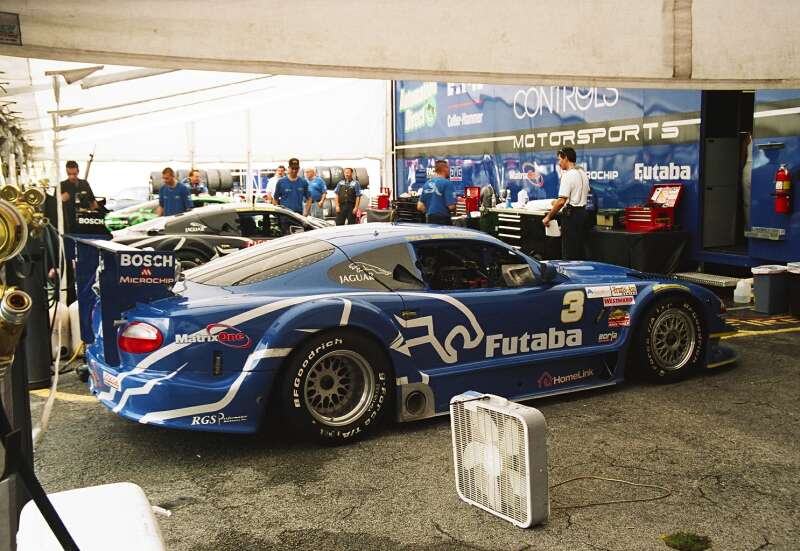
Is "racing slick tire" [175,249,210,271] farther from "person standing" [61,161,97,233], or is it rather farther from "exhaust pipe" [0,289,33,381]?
"exhaust pipe" [0,289,33,381]

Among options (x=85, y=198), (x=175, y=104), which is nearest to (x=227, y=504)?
(x=85, y=198)

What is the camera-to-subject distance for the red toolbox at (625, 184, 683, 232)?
423 inches

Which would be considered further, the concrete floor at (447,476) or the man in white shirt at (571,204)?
the man in white shirt at (571,204)

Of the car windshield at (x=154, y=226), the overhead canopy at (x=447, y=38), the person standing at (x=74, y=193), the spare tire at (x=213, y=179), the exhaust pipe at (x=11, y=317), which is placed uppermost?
the overhead canopy at (x=447, y=38)

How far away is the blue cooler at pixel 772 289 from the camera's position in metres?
9.22

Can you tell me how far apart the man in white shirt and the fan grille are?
277 inches

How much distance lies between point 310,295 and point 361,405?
738 millimetres

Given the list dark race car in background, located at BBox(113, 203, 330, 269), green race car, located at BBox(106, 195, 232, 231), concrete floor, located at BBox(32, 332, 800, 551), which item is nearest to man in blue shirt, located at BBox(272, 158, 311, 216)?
green race car, located at BBox(106, 195, 232, 231)

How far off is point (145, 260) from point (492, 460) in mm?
2371

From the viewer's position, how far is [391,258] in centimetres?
546

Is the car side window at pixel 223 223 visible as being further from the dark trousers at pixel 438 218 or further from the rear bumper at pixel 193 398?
the rear bumper at pixel 193 398

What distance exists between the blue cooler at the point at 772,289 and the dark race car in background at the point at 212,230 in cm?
593

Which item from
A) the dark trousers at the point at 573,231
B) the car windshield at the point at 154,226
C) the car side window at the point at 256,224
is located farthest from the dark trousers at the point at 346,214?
the dark trousers at the point at 573,231

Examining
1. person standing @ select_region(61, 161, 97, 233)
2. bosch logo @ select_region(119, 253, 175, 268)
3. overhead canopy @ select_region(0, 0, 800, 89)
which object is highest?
overhead canopy @ select_region(0, 0, 800, 89)
